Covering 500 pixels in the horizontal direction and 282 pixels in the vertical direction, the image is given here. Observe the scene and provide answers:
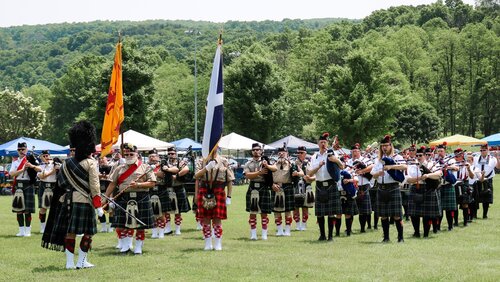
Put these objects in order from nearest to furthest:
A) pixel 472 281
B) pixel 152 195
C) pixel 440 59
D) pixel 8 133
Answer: pixel 472 281 → pixel 152 195 → pixel 8 133 → pixel 440 59

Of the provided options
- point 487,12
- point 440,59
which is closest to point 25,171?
point 440,59

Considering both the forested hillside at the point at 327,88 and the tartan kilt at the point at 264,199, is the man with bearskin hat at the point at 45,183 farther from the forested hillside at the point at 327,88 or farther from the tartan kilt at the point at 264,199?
the forested hillside at the point at 327,88

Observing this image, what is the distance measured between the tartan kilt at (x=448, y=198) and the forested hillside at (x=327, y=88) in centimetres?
3676

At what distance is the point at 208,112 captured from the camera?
13984 millimetres

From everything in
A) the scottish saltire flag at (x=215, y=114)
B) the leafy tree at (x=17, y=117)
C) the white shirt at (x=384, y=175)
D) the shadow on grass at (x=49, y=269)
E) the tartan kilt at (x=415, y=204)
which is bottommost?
the shadow on grass at (x=49, y=269)

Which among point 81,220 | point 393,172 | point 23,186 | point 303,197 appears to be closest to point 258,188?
point 303,197

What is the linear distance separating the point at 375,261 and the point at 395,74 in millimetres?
59158

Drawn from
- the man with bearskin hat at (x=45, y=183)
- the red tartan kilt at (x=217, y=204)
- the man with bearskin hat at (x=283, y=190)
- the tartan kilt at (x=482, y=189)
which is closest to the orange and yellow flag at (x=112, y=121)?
the man with bearskin hat at (x=45, y=183)

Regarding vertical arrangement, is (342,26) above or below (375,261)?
above

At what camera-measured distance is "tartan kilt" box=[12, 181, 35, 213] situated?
1647 cm

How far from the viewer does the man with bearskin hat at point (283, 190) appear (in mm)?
16625

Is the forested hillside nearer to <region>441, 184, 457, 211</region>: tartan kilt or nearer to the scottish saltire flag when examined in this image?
<region>441, 184, 457, 211</region>: tartan kilt

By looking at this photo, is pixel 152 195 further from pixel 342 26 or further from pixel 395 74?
pixel 342 26

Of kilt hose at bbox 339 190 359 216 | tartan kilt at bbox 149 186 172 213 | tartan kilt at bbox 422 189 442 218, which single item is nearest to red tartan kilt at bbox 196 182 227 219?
tartan kilt at bbox 149 186 172 213
